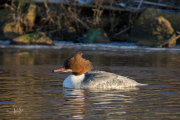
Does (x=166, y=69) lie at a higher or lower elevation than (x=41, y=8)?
lower

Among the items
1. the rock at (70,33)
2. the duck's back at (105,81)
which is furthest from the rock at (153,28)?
the duck's back at (105,81)

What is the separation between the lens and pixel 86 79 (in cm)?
906

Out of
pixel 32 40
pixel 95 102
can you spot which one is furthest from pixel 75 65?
pixel 32 40

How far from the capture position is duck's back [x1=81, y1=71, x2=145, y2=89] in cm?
892

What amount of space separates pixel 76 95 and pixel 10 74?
409cm

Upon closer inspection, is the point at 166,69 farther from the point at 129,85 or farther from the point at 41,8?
the point at 41,8

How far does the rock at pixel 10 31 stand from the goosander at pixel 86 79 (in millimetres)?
18461

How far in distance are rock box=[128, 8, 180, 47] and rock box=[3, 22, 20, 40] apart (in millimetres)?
8767

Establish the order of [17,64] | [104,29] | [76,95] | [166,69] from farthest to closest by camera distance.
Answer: [104,29], [17,64], [166,69], [76,95]

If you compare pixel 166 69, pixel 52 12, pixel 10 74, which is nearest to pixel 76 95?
pixel 10 74

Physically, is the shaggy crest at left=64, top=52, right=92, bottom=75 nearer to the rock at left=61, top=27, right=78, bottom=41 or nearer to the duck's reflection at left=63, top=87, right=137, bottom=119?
the duck's reflection at left=63, top=87, right=137, bottom=119

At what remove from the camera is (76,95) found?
8000 millimetres

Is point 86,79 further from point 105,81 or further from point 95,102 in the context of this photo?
point 95,102

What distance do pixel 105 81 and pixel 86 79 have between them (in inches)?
19.7
